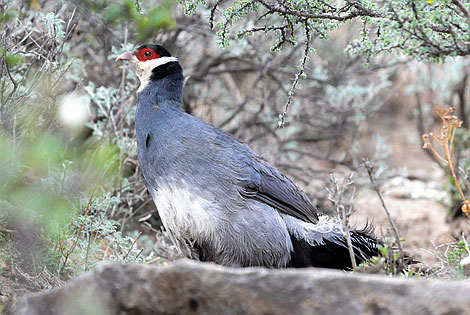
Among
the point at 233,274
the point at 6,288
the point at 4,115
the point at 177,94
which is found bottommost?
the point at 6,288

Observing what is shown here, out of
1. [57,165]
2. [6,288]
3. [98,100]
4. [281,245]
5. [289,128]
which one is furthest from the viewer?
[289,128]

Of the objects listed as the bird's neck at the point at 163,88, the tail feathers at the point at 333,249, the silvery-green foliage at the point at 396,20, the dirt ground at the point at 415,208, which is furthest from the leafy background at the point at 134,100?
the tail feathers at the point at 333,249

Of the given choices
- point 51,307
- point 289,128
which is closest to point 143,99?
point 51,307

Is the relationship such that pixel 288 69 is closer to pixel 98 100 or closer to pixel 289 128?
pixel 289 128

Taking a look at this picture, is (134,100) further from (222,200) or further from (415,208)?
(415,208)

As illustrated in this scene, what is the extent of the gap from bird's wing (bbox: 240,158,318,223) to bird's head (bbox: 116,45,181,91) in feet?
3.50

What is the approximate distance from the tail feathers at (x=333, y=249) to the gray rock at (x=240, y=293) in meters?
2.00

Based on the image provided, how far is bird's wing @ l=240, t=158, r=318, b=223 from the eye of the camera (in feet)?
15.0

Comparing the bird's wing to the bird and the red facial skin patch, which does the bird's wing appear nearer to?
the bird

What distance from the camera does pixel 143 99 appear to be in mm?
4902

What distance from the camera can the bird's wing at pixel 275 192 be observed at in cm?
457

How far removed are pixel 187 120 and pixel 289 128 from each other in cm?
385

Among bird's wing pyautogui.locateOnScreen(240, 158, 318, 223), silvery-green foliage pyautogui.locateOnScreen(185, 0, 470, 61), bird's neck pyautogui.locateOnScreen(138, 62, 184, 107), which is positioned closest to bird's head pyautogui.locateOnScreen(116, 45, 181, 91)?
bird's neck pyautogui.locateOnScreen(138, 62, 184, 107)

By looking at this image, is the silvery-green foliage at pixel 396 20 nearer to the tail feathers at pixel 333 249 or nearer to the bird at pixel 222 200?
the bird at pixel 222 200
